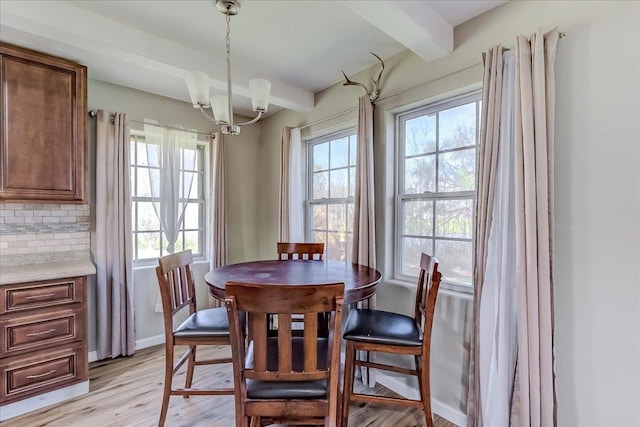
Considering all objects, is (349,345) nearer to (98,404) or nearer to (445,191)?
(445,191)

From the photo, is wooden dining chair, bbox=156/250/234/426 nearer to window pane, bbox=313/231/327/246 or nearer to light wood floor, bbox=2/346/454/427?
light wood floor, bbox=2/346/454/427

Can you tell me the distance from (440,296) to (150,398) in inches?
84.9

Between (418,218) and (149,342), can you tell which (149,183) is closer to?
(149,342)

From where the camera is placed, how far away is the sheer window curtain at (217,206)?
3.43 m

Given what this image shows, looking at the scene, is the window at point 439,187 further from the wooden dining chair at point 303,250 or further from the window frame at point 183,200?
the window frame at point 183,200

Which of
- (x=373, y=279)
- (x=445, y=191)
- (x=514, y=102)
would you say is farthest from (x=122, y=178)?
(x=514, y=102)

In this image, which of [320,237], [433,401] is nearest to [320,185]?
[320,237]

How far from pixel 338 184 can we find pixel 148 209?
197cm

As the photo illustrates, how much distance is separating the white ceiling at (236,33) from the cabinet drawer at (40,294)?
5.18 ft

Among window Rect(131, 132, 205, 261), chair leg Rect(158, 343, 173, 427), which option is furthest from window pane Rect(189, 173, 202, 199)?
chair leg Rect(158, 343, 173, 427)

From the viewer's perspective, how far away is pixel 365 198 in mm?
2428

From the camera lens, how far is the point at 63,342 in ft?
7.15

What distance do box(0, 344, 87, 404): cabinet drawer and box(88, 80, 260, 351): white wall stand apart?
23.5 inches

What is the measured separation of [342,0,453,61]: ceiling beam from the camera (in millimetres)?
1635
